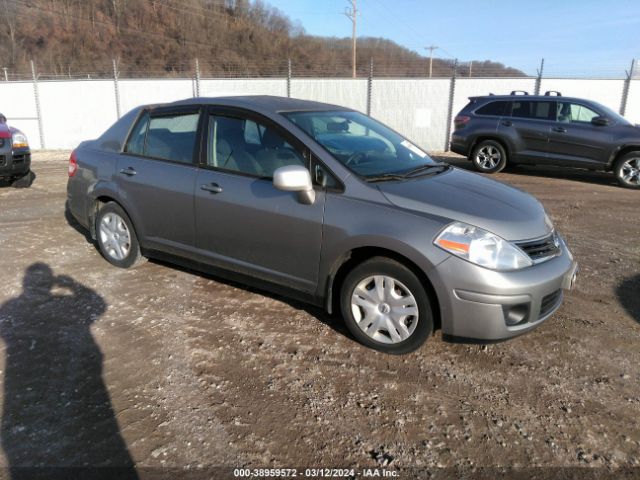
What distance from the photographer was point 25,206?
7672 millimetres

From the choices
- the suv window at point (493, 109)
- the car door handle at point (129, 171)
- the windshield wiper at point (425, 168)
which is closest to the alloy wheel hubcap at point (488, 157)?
the suv window at point (493, 109)

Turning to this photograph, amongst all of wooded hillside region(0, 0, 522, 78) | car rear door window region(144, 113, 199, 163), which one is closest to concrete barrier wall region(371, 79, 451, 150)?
car rear door window region(144, 113, 199, 163)

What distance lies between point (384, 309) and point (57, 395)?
203cm

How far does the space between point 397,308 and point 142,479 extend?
1.73 m

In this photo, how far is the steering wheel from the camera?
11.5ft

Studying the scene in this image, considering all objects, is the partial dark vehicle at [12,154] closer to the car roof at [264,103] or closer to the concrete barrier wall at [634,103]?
the car roof at [264,103]

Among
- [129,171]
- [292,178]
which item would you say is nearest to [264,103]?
[292,178]

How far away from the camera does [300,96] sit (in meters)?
16.1

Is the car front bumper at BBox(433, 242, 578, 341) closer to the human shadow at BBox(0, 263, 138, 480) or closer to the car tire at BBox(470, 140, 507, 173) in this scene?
the human shadow at BBox(0, 263, 138, 480)

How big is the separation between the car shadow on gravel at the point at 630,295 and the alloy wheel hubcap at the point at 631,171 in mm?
5671

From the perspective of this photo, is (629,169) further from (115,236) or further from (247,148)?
(115,236)

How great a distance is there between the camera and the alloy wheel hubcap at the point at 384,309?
10.3 ft

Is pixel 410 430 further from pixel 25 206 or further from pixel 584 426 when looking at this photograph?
pixel 25 206

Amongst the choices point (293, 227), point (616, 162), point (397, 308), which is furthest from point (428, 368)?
point (616, 162)
